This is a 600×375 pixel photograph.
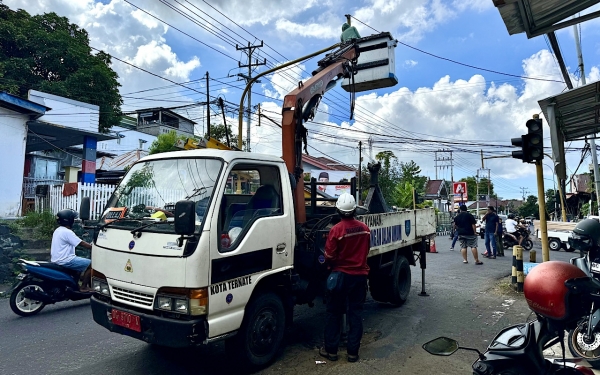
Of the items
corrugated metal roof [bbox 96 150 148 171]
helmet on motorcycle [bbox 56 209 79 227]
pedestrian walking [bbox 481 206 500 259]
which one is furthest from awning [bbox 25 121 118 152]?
pedestrian walking [bbox 481 206 500 259]

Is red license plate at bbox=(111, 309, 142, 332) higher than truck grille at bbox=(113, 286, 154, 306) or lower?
lower

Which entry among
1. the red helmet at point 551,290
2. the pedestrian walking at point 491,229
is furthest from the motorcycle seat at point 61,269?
the pedestrian walking at point 491,229

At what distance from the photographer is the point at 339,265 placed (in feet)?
14.2

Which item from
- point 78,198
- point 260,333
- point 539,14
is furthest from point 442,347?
point 78,198

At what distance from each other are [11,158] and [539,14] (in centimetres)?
1365

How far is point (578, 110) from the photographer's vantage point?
22.9 ft

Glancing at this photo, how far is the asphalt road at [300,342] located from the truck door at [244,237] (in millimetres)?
882

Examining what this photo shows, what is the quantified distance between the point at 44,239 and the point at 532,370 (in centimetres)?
987

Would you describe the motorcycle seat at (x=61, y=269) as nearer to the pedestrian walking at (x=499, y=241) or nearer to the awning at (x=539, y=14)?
the awning at (x=539, y=14)

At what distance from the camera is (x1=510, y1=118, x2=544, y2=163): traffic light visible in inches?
248

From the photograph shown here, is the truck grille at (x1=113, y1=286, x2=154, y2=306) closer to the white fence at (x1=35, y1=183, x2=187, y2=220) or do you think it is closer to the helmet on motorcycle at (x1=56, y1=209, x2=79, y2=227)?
the helmet on motorcycle at (x1=56, y1=209, x2=79, y2=227)

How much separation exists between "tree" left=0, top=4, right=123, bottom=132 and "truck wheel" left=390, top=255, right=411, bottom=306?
69.9 ft

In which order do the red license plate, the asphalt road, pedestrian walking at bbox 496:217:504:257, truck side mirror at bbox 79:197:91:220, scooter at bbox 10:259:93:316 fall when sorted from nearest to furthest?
the red license plate, the asphalt road, truck side mirror at bbox 79:197:91:220, scooter at bbox 10:259:93:316, pedestrian walking at bbox 496:217:504:257

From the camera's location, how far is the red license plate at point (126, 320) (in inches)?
135
